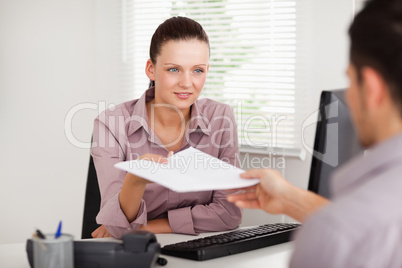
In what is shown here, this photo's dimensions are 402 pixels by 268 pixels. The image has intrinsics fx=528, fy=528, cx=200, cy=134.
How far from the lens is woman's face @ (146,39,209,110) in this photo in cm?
225

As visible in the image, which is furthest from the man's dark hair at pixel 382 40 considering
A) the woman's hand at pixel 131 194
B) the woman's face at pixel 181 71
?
the woman's face at pixel 181 71

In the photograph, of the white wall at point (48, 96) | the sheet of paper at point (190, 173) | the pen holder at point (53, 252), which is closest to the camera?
the pen holder at point (53, 252)

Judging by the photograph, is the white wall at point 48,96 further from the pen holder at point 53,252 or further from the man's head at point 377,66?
the man's head at point 377,66

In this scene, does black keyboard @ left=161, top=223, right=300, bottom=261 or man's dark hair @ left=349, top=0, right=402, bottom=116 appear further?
black keyboard @ left=161, top=223, right=300, bottom=261

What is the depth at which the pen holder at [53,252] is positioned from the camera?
49.8 inches

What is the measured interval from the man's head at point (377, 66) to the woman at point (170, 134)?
3.89 ft

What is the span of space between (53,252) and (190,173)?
44cm

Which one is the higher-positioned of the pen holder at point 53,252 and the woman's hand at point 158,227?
the pen holder at point 53,252

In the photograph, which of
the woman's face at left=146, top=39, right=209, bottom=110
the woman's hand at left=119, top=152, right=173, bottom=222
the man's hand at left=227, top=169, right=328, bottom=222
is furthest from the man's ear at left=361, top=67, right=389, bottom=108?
the woman's face at left=146, top=39, right=209, bottom=110

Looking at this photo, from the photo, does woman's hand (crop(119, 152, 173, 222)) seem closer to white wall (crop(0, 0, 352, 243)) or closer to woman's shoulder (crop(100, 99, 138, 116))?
woman's shoulder (crop(100, 99, 138, 116))

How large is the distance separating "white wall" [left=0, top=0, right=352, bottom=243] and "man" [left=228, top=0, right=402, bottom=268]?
2.64 meters

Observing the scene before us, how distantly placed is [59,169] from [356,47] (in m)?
3.00

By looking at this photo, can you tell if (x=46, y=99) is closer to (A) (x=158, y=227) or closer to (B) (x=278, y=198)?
(A) (x=158, y=227)

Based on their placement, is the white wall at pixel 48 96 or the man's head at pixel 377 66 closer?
the man's head at pixel 377 66
